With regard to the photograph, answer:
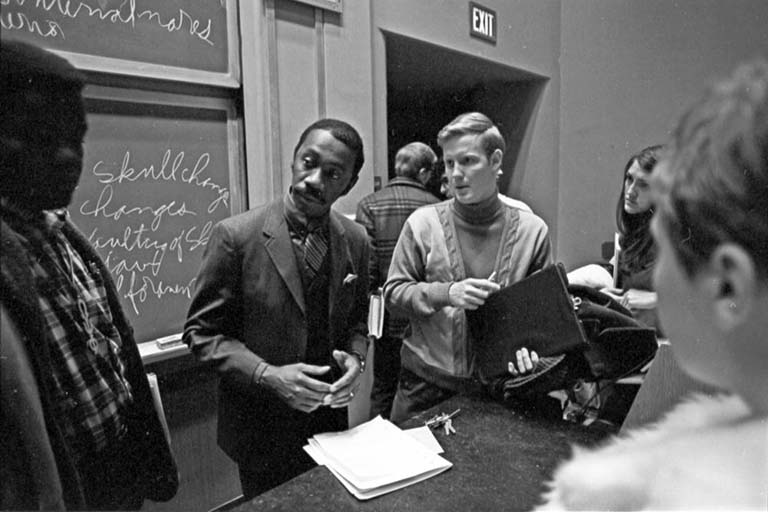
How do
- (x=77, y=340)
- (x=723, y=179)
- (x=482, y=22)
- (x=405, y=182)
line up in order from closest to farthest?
(x=723, y=179) < (x=77, y=340) < (x=482, y=22) < (x=405, y=182)

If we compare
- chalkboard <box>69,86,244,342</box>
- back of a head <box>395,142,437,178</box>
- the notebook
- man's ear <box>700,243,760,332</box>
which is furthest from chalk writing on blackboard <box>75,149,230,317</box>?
man's ear <box>700,243,760,332</box>

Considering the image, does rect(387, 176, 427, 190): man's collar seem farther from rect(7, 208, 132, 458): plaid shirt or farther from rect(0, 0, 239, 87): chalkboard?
rect(7, 208, 132, 458): plaid shirt

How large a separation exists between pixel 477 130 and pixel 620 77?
0.15m

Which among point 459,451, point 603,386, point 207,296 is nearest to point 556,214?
point 603,386

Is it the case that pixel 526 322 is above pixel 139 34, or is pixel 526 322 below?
below

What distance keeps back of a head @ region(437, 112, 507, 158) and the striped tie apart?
0.19 metres

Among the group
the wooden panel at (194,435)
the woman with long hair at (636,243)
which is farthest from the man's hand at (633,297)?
the wooden panel at (194,435)

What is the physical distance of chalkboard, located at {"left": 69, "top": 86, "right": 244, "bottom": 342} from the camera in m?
0.42

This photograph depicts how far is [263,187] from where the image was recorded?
0.58 meters

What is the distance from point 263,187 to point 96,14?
24 cm

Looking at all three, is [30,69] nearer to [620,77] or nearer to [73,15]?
[73,15]

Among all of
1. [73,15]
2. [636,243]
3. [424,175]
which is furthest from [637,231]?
[73,15]

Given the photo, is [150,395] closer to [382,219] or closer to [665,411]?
[382,219]

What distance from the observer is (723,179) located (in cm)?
29
